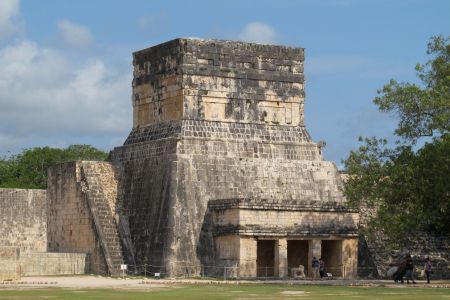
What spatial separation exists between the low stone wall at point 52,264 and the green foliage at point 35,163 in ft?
85.7

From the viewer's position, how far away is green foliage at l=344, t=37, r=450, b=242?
35.0 meters

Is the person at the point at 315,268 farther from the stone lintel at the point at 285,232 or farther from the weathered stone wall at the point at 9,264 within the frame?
the weathered stone wall at the point at 9,264

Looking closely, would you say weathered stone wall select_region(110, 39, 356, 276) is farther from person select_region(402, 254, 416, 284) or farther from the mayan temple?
person select_region(402, 254, 416, 284)

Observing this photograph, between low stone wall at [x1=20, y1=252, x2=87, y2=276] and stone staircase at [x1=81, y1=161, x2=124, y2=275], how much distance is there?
3.31 ft

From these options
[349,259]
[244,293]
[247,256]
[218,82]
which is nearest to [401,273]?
[349,259]

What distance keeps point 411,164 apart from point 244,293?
922 centimetres

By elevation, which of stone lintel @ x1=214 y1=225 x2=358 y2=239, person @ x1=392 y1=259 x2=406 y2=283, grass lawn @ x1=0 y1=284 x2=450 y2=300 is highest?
stone lintel @ x1=214 y1=225 x2=358 y2=239

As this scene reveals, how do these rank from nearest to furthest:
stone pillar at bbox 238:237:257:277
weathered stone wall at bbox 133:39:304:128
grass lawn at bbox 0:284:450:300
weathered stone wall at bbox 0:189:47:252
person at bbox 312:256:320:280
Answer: grass lawn at bbox 0:284:450:300 → stone pillar at bbox 238:237:257:277 → person at bbox 312:256:320:280 → weathered stone wall at bbox 133:39:304:128 → weathered stone wall at bbox 0:189:47:252

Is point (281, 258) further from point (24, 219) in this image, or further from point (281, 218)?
point (24, 219)

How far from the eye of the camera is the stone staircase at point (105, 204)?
129 feet

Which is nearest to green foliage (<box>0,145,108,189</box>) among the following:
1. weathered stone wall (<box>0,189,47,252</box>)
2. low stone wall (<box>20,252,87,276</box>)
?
weathered stone wall (<box>0,189,47,252</box>)

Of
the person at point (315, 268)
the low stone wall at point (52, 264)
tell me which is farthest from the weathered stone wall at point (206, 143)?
the person at point (315, 268)

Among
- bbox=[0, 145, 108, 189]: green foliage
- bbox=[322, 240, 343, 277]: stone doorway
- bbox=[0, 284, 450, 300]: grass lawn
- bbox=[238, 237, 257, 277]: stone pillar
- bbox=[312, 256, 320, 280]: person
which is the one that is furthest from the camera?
bbox=[0, 145, 108, 189]: green foliage

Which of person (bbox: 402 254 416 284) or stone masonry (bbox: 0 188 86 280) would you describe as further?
stone masonry (bbox: 0 188 86 280)
